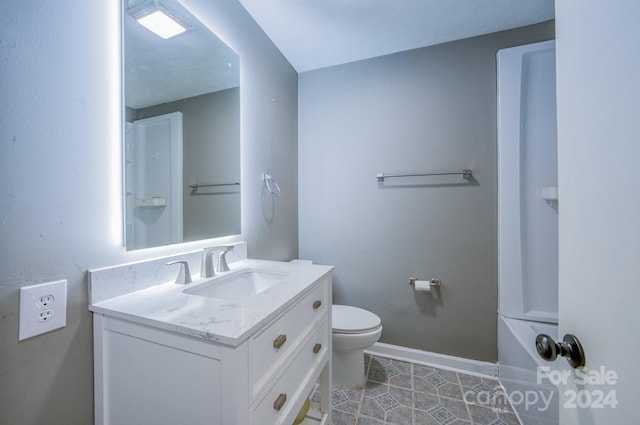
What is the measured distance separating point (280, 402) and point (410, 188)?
5.25 feet

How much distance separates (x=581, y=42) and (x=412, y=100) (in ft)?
4.90

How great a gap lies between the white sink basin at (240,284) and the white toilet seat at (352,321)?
60 cm

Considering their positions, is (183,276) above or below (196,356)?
above

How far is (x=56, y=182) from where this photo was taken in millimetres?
702

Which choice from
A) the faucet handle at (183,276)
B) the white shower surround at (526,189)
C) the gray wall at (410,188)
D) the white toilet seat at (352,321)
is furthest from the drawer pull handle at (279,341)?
the white shower surround at (526,189)

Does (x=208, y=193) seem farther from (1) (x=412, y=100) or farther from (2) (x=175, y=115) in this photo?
(1) (x=412, y=100)

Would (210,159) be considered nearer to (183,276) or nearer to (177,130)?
(177,130)

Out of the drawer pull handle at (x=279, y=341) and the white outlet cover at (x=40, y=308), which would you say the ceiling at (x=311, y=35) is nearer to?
the white outlet cover at (x=40, y=308)

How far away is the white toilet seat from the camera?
60.9 inches

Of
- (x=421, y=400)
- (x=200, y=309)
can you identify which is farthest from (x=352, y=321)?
(x=200, y=309)

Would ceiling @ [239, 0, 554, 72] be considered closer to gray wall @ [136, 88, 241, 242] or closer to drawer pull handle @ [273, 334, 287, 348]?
gray wall @ [136, 88, 241, 242]

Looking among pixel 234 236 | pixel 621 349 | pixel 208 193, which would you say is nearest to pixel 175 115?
pixel 208 193

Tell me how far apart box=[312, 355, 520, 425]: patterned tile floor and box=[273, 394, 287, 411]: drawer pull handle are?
2.63 ft

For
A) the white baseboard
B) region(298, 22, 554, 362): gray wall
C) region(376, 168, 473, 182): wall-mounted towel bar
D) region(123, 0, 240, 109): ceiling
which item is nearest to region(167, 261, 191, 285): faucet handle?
region(123, 0, 240, 109): ceiling
